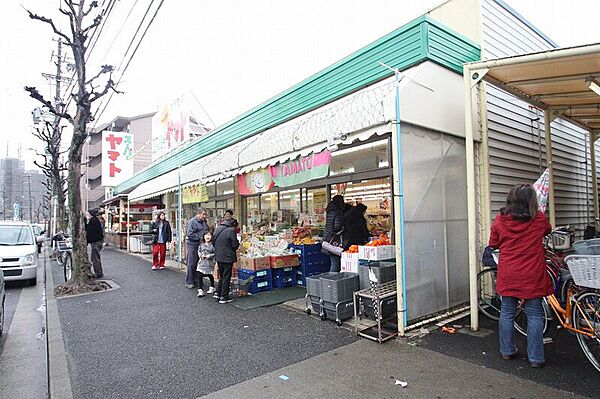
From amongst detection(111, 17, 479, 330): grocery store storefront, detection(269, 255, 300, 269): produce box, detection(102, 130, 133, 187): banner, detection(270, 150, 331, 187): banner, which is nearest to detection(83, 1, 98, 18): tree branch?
detection(111, 17, 479, 330): grocery store storefront

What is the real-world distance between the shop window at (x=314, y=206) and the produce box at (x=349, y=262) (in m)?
2.97

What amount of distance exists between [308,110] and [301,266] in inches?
136

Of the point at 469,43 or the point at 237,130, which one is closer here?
the point at 469,43

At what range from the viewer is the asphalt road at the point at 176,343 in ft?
13.0

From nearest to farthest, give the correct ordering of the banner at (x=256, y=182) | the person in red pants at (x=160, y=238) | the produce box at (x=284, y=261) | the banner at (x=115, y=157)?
the banner at (x=256, y=182)
the produce box at (x=284, y=261)
the person in red pants at (x=160, y=238)
the banner at (x=115, y=157)

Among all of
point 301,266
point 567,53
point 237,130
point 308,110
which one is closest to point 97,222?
point 237,130

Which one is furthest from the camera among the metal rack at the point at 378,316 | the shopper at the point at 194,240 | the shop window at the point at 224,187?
the shop window at the point at 224,187

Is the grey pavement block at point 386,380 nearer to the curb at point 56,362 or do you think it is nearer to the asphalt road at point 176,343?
the asphalt road at point 176,343

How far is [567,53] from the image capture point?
440 centimetres

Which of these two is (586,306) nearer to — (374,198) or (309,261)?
(374,198)

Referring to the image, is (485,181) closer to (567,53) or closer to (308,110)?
(567,53)

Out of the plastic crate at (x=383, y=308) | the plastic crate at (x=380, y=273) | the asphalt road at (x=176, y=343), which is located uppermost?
the plastic crate at (x=380, y=273)

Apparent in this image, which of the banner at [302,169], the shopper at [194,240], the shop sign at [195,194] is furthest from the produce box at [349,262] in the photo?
the shop sign at [195,194]

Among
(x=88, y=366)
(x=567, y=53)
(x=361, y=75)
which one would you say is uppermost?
(x=361, y=75)
